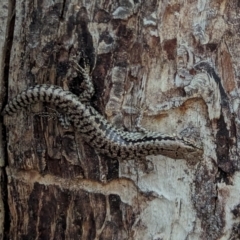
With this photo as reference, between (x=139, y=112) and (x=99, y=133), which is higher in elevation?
(x=139, y=112)

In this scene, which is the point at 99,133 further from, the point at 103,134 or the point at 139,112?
the point at 139,112

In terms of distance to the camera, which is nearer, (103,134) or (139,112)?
(139,112)

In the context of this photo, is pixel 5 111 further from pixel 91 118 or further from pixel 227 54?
pixel 227 54

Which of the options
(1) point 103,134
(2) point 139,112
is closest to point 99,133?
(1) point 103,134

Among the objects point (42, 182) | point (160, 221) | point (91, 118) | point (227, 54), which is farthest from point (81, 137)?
point (227, 54)
